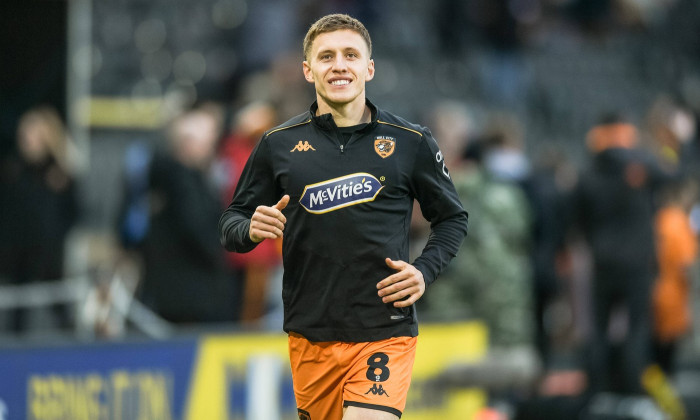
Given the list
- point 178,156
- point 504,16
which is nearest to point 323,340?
point 178,156

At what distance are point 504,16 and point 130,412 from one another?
33.3 ft

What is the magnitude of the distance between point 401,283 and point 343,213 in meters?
0.39

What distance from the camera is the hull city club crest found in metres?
4.67

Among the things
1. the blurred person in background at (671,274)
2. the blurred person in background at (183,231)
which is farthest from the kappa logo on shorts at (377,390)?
the blurred person in background at (671,274)

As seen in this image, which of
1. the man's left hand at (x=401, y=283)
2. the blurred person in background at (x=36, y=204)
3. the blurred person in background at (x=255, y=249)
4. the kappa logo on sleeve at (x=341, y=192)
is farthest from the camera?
the blurred person in background at (x=36, y=204)

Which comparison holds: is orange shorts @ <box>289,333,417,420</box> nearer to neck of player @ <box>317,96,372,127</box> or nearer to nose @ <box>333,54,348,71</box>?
neck of player @ <box>317,96,372,127</box>

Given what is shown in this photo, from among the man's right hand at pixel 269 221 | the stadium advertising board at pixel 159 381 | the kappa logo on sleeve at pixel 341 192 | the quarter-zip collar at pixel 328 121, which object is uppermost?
the quarter-zip collar at pixel 328 121

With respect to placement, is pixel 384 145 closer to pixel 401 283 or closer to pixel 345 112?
pixel 345 112

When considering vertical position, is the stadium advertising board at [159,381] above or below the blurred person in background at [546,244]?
below

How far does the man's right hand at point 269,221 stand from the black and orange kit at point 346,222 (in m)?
0.20

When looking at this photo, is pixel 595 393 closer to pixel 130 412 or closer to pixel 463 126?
pixel 463 126

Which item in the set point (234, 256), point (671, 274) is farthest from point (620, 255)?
point (234, 256)

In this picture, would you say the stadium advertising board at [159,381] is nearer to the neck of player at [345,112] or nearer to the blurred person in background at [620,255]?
the blurred person in background at [620,255]

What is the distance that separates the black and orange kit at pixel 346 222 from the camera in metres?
4.60
